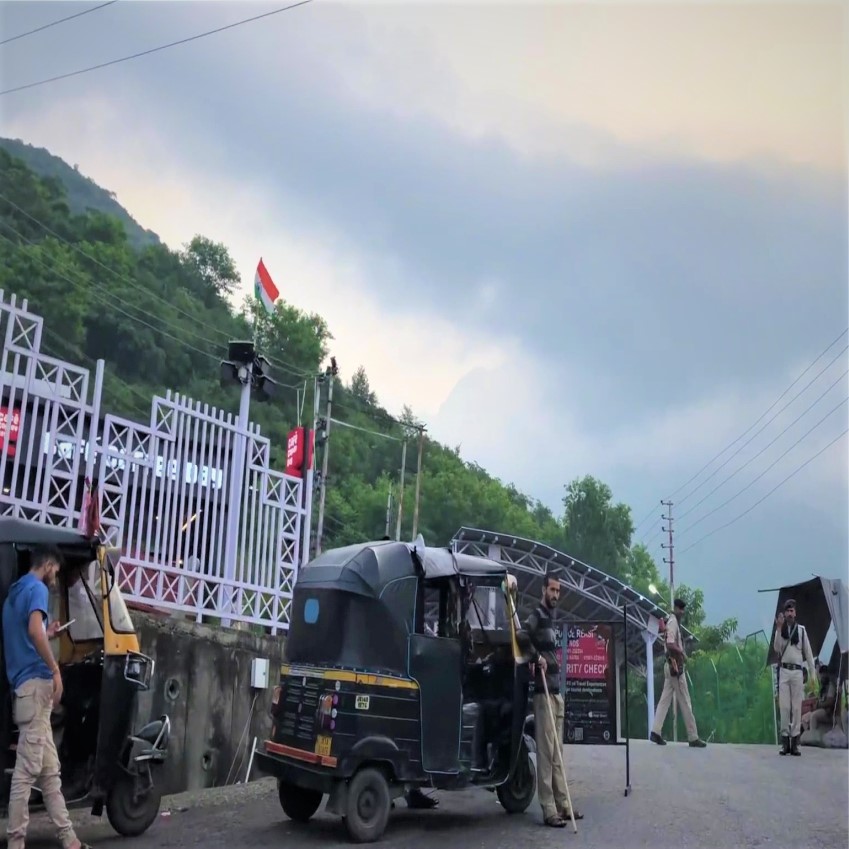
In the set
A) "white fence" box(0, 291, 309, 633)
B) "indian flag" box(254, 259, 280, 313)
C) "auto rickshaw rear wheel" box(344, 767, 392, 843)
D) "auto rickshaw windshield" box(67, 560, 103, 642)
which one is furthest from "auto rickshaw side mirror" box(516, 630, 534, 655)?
"indian flag" box(254, 259, 280, 313)

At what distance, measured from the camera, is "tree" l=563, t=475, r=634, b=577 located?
80.8 m

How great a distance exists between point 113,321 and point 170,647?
5234 cm

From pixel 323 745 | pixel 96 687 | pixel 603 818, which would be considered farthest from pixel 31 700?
pixel 603 818

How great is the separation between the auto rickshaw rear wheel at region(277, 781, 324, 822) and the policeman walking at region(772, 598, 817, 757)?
696cm

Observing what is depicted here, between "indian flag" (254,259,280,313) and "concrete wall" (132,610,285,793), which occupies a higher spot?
"indian flag" (254,259,280,313)

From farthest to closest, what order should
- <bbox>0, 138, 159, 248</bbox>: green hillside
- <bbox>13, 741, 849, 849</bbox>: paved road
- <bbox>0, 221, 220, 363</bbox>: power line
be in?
<bbox>0, 138, 159, 248</bbox>: green hillside
<bbox>0, 221, 220, 363</bbox>: power line
<bbox>13, 741, 849, 849</bbox>: paved road

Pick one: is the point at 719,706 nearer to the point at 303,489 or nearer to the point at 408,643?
the point at 303,489

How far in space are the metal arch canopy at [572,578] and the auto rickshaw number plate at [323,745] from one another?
26.4 meters

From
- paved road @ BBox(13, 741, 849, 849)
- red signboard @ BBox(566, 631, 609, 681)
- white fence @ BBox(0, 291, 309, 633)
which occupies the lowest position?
paved road @ BBox(13, 741, 849, 849)

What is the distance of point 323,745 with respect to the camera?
7.03m

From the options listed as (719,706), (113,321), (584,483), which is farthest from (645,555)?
(719,706)

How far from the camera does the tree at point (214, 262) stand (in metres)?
86.6

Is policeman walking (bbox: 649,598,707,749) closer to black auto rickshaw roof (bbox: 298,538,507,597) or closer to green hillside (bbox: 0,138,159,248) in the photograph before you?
black auto rickshaw roof (bbox: 298,538,507,597)

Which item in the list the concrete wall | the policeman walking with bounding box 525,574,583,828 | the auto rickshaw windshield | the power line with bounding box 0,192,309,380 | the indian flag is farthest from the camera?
the power line with bounding box 0,192,309,380
